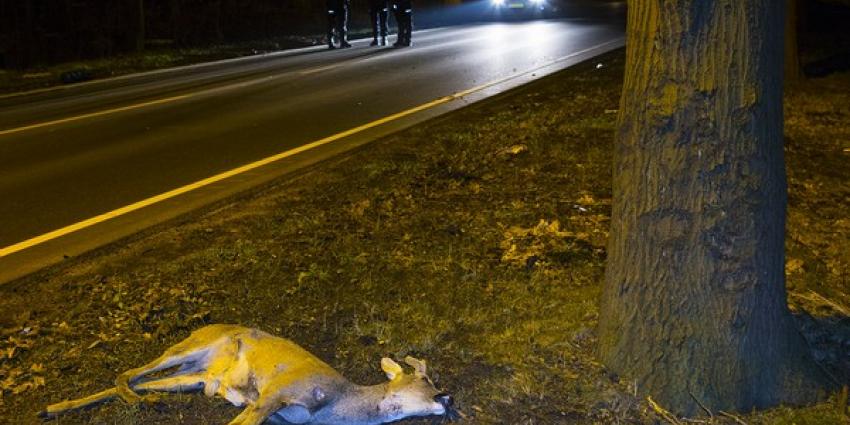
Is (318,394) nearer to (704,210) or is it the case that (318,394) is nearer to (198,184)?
(704,210)

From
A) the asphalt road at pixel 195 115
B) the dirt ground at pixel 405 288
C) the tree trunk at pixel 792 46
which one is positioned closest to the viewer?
the dirt ground at pixel 405 288

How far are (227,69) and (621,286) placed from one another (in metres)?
15.6

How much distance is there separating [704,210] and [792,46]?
11.0 meters

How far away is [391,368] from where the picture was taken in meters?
4.12

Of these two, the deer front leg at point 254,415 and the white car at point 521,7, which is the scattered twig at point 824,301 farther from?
the white car at point 521,7

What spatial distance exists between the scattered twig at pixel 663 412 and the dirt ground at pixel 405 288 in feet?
0.12

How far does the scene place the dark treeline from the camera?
2241cm

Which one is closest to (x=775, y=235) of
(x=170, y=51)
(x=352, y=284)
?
(x=352, y=284)

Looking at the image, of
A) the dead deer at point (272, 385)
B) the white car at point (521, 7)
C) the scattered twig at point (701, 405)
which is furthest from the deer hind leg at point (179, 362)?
the white car at point (521, 7)

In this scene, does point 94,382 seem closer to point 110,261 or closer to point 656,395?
point 110,261

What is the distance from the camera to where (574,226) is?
6.53m

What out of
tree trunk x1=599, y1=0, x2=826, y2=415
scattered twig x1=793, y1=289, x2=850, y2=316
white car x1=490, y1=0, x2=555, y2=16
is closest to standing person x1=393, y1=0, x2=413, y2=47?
white car x1=490, y1=0, x2=555, y2=16

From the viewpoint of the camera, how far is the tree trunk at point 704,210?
12.8 feet

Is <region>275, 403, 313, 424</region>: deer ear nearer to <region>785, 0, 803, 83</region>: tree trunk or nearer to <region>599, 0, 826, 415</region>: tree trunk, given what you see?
<region>599, 0, 826, 415</region>: tree trunk
